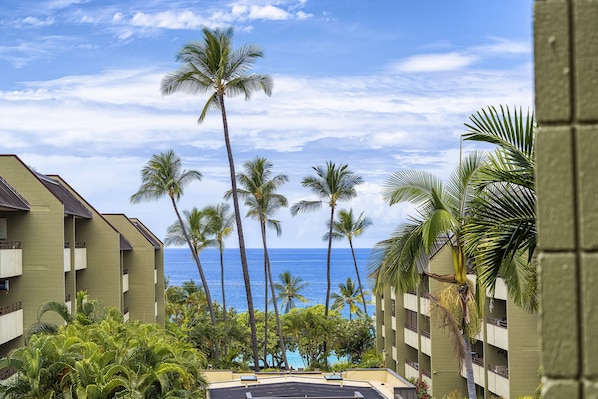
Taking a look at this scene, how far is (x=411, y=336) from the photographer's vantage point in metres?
44.8

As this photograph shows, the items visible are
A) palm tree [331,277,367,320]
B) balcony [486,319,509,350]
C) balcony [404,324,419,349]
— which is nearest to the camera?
balcony [486,319,509,350]

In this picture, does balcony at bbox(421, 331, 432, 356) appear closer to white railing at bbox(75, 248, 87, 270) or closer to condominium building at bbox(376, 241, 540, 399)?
condominium building at bbox(376, 241, 540, 399)

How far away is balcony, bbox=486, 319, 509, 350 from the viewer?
3213cm

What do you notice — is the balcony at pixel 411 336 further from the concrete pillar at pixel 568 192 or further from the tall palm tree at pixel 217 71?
the concrete pillar at pixel 568 192

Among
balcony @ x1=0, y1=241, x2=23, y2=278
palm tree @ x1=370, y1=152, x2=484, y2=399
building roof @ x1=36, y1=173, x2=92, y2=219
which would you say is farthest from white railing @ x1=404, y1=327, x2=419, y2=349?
palm tree @ x1=370, y1=152, x2=484, y2=399

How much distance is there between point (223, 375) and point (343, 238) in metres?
36.7

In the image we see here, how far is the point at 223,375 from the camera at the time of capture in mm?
38562

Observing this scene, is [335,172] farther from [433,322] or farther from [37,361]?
[37,361]

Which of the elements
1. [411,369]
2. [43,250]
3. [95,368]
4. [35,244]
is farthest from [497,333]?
[95,368]

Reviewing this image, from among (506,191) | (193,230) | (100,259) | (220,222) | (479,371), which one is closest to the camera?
(506,191)

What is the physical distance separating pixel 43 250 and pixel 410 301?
23.7 metres

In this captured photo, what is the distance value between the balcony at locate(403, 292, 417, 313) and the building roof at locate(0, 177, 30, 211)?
2391 centimetres

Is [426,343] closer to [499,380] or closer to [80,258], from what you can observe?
[499,380]

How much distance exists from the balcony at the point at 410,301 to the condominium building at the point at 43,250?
17.1m
